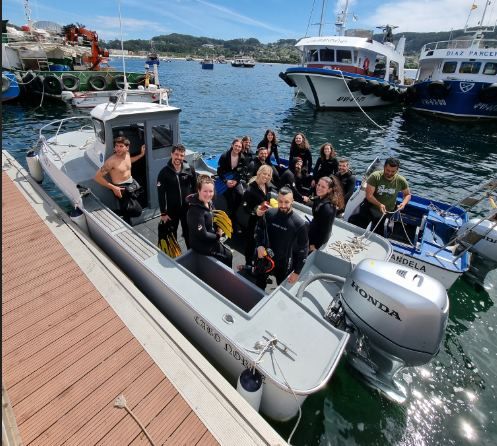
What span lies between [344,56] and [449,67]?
719 cm

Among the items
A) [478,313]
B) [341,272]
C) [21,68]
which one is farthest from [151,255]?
[21,68]

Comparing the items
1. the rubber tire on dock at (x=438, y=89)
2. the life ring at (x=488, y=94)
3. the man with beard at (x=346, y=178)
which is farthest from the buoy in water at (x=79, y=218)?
the life ring at (x=488, y=94)

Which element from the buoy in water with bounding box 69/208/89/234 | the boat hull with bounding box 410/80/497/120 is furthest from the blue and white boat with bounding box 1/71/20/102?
the boat hull with bounding box 410/80/497/120

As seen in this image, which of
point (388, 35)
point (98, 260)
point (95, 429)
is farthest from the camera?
point (388, 35)

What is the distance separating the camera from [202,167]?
767cm

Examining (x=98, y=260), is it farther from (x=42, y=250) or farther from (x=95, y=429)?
(x=95, y=429)

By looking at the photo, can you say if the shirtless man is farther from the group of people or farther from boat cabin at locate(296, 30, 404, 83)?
boat cabin at locate(296, 30, 404, 83)

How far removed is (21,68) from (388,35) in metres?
29.5

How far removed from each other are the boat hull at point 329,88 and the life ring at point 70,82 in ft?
48.4

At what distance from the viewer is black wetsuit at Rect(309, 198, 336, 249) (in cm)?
429

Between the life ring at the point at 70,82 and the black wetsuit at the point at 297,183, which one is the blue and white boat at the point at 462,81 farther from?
the life ring at the point at 70,82

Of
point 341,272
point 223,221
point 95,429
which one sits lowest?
point 95,429

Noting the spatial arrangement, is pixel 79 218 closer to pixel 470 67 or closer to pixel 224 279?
pixel 224 279

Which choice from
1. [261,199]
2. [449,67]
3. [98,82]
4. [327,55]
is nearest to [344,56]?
[327,55]
